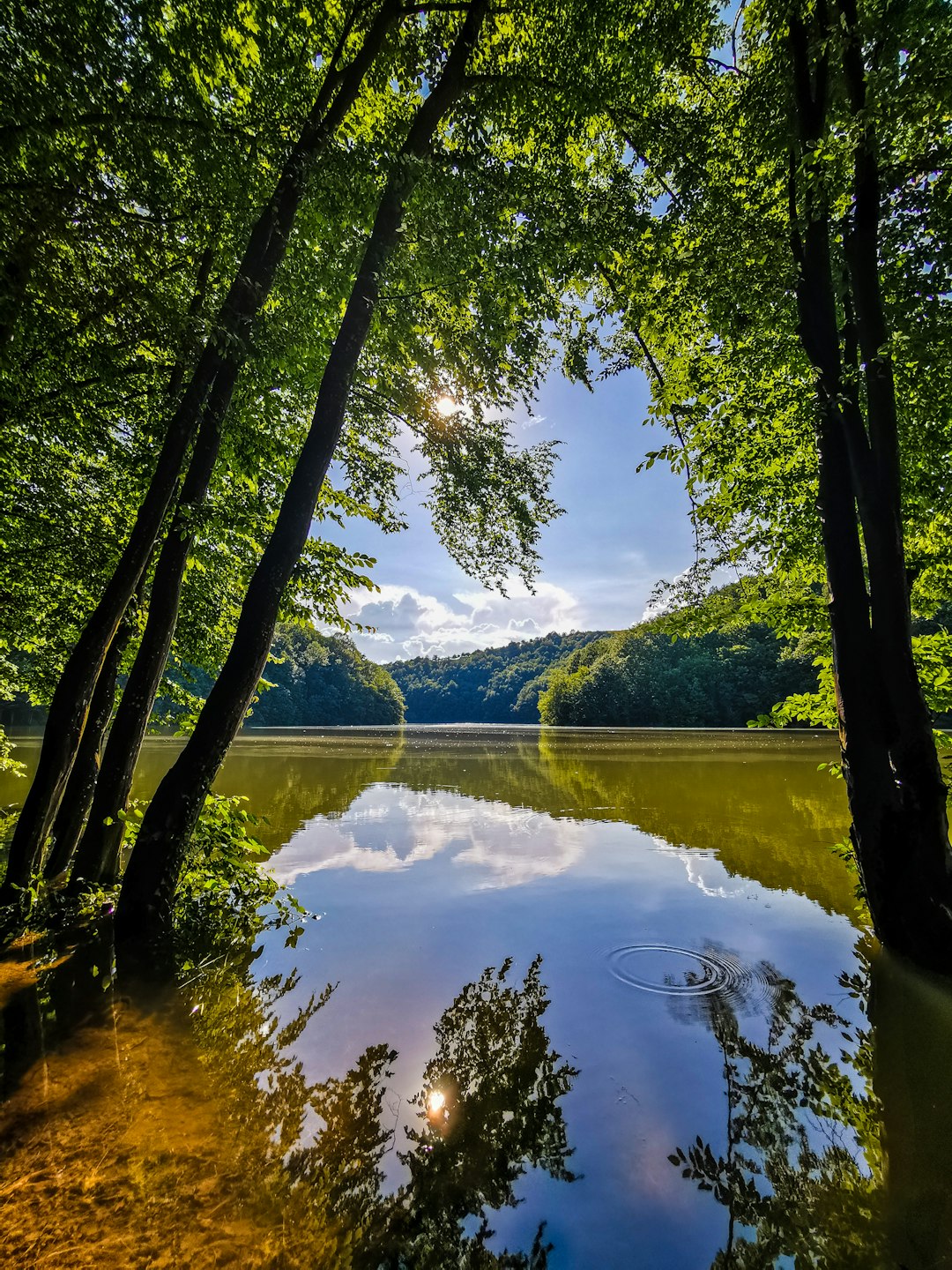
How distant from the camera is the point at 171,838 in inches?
176

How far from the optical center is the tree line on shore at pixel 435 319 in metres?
4.16

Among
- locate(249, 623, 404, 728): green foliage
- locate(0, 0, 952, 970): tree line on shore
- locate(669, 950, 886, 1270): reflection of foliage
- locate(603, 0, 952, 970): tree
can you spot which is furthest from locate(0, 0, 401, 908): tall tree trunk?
locate(249, 623, 404, 728): green foliage

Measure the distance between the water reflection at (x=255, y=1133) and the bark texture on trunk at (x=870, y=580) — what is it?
3.21 meters

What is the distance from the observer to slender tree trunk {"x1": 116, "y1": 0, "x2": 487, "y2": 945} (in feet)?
14.5

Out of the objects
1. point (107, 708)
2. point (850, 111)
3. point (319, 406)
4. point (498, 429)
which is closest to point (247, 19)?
point (319, 406)

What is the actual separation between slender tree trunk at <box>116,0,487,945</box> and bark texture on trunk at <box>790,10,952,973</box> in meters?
3.61

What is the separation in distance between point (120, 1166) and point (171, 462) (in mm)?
5620

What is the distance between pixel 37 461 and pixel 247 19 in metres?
5.29

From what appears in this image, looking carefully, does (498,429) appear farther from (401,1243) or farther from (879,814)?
(401,1243)

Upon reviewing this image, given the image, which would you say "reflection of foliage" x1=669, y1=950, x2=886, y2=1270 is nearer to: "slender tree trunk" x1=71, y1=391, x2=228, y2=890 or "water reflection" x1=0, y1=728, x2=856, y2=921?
"water reflection" x1=0, y1=728, x2=856, y2=921

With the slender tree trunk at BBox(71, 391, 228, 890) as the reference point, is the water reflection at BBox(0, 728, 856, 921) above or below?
below

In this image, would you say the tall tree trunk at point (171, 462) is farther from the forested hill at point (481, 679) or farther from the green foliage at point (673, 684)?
the forested hill at point (481, 679)

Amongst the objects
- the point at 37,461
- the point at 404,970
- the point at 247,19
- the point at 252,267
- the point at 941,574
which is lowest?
the point at 404,970

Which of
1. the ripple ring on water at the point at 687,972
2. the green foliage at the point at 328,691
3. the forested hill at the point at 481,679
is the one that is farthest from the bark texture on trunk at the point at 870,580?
the forested hill at the point at 481,679
